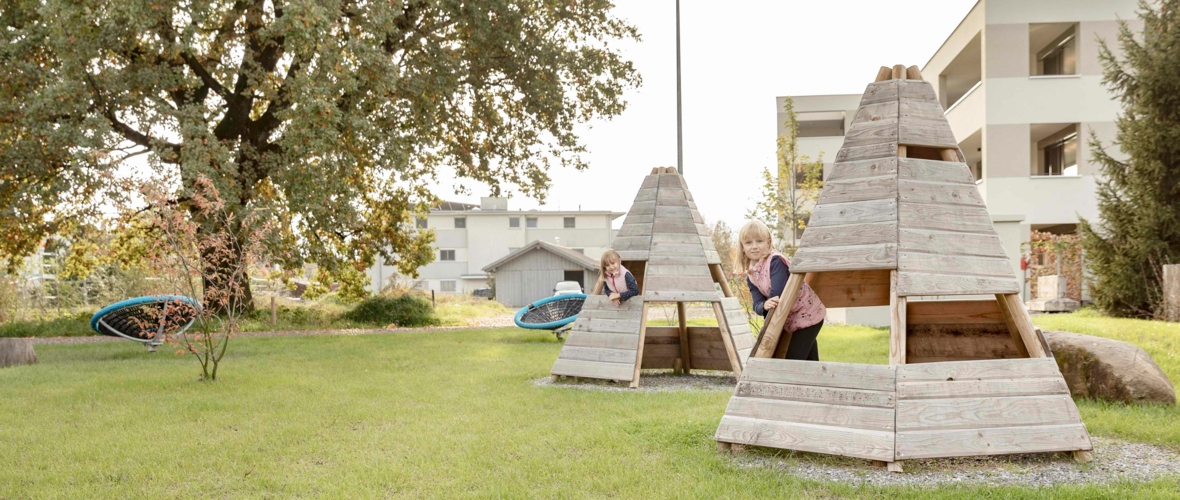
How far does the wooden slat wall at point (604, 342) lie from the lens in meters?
9.23

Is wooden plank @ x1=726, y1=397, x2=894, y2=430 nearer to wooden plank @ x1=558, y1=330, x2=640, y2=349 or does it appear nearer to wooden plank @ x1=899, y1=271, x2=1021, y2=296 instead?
wooden plank @ x1=899, y1=271, x2=1021, y2=296

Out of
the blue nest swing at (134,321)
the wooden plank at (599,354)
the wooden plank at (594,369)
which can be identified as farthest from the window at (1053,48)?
the blue nest swing at (134,321)

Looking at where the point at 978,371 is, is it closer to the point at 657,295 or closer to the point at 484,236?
the point at 657,295

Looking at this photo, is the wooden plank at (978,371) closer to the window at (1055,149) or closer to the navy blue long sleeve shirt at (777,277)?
the navy blue long sleeve shirt at (777,277)

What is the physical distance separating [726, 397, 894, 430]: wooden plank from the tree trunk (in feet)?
39.0

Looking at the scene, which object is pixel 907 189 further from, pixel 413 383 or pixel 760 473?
pixel 413 383

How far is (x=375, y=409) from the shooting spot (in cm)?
778

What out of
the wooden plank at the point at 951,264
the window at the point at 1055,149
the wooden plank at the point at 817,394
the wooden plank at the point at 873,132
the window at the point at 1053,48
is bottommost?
the wooden plank at the point at 817,394

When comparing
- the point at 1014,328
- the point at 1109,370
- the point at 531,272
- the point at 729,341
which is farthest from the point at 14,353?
the point at 531,272

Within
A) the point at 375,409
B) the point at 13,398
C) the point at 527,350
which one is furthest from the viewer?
the point at 527,350

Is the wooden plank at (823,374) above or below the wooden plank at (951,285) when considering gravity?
below

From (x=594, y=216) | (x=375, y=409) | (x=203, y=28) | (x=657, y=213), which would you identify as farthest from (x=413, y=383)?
(x=594, y=216)

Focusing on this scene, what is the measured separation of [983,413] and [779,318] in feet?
4.77

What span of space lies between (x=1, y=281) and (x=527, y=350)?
49.2 feet
